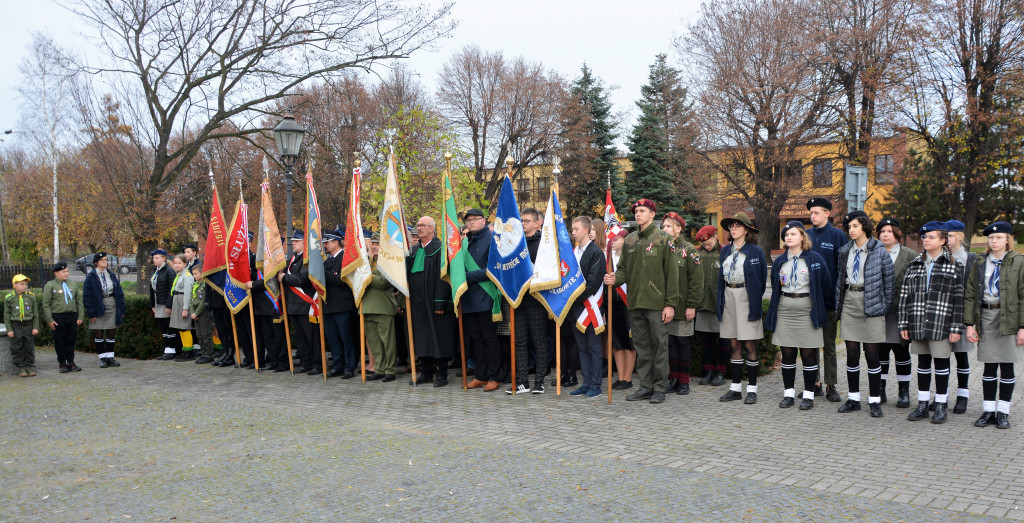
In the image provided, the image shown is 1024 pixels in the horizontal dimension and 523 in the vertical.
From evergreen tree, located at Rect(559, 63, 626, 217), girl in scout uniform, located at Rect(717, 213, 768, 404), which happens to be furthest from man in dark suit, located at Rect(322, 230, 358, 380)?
evergreen tree, located at Rect(559, 63, 626, 217)

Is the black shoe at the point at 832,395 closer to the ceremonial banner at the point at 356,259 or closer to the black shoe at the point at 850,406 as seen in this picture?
the black shoe at the point at 850,406

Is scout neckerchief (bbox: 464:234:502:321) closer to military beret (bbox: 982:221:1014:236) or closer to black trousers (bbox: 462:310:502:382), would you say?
black trousers (bbox: 462:310:502:382)

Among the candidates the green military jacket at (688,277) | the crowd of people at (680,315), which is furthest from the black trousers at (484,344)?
the green military jacket at (688,277)

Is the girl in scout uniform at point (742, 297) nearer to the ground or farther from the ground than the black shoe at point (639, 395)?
farther from the ground

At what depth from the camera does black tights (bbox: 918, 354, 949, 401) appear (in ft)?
22.8

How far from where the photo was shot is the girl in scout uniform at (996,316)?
21.6 ft

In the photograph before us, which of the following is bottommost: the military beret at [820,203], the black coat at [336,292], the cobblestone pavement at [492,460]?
the cobblestone pavement at [492,460]

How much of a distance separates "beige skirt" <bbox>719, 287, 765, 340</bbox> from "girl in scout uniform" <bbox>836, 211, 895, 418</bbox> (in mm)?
858

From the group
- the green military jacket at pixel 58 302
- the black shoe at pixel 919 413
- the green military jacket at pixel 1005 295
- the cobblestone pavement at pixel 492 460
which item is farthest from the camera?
the green military jacket at pixel 58 302

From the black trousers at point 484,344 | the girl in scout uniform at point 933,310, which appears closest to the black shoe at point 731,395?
the girl in scout uniform at point 933,310

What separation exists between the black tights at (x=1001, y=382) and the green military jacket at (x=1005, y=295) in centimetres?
33

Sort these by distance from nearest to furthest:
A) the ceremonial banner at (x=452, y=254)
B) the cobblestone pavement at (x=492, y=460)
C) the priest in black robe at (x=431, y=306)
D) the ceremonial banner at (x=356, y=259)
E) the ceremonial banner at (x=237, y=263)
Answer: the cobblestone pavement at (x=492, y=460), the ceremonial banner at (x=452, y=254), the priest in black robe at (x=431, y=306), the ceremonial banner at (x=356, y=259), the ceremonial banner at (x=237, y=263)

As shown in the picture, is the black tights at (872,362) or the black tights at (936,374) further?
the black tights at (872,362)

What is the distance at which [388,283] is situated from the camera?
9.93 metres
